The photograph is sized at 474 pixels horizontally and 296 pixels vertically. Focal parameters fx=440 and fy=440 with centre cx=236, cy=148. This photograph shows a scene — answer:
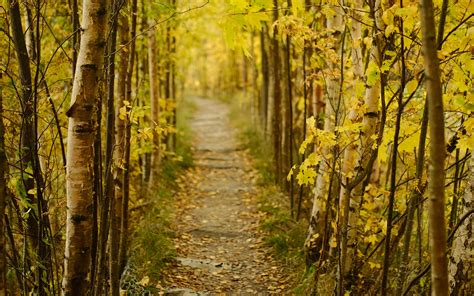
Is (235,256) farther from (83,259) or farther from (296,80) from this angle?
(296,80)

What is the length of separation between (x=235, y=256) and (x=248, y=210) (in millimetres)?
1962

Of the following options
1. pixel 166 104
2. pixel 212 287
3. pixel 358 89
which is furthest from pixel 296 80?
pixel 358 89

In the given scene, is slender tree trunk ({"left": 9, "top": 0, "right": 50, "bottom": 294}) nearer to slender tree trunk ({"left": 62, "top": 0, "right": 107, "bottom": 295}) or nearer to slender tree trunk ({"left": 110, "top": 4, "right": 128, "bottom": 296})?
slender tree trunk ({"left": 62, "top": 0, "right": 107, "bottom": 295})

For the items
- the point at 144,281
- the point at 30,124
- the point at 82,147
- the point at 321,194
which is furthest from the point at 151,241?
the point at 82,147

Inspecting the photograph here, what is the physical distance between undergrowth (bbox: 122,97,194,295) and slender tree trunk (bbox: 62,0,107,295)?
96.9 inches

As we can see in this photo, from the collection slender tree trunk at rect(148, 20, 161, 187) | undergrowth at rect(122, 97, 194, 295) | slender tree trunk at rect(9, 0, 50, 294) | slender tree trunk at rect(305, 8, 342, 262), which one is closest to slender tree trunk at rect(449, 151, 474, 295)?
slender tree trunk at rect(305, 8, 342, 262)

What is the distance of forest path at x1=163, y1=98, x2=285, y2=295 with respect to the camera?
5.78m

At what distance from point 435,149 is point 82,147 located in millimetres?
2062

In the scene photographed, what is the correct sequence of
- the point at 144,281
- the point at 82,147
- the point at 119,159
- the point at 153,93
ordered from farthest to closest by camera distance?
the point at 153,93 < the point at 144,281 < the point at 119,159 < the point at 82,147

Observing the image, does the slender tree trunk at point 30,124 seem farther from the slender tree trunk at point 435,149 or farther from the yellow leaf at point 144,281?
the slender tree trunk at point 435,149

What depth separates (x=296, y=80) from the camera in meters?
10.5

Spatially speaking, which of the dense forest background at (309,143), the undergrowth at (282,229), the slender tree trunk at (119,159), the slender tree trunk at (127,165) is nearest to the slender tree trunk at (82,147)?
the dense forest background at (309,143)

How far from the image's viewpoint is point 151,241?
6504mm

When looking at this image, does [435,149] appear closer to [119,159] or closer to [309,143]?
[309,143]
